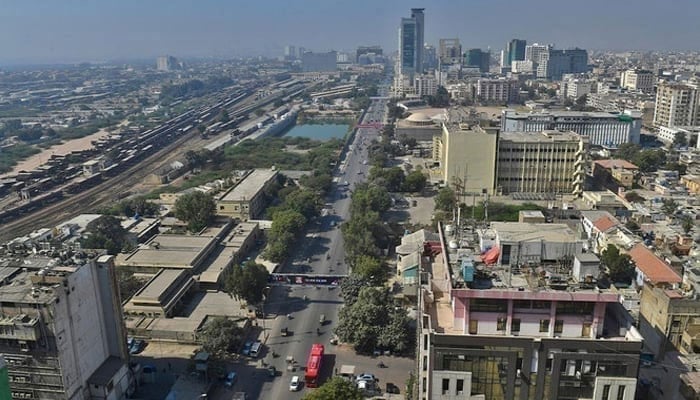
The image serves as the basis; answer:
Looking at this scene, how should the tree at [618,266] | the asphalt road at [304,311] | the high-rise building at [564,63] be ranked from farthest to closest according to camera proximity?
the high-rise building at [564,63]
the tree at [618,266]
the asphalt road at [304,311]

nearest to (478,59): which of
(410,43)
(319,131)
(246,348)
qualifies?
(410,43)

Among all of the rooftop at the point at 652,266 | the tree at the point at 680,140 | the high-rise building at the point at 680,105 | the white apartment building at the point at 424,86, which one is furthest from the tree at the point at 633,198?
the white apartment building at the point at 424,86

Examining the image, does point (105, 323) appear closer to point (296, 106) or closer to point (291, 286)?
point (291, 286)

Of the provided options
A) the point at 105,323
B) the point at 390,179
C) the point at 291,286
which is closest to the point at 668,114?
the point at 390,179

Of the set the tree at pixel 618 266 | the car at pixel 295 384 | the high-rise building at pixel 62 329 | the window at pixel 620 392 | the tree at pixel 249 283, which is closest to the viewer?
the window at pixel 620 392

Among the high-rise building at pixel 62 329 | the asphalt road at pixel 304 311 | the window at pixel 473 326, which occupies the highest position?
the window at pixel 473 326

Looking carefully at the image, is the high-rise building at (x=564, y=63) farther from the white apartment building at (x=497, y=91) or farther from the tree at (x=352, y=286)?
the tree at (x=352, y=286)

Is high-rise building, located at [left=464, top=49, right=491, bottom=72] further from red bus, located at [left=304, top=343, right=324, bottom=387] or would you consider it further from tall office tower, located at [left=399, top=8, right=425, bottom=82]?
red bus, located at [left=304, top=343, right=324, bottom=387]

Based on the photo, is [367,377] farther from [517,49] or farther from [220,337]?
[517,49]
